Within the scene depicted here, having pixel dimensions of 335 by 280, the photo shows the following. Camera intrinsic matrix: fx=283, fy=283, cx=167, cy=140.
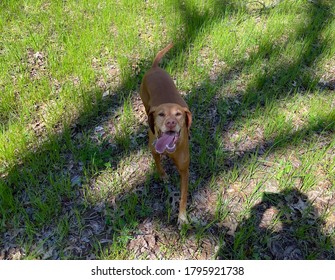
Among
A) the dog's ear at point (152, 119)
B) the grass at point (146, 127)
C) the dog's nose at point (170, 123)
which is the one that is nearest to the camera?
the dog's nose at point (170, 123)

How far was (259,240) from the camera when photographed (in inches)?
101

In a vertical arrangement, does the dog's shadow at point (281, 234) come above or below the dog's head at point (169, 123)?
below

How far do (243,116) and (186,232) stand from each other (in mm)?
1750

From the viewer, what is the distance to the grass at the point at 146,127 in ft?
8.46

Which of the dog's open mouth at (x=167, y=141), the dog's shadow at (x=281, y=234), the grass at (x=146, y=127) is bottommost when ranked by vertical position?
the dog's shadow at (x=281, y=234)

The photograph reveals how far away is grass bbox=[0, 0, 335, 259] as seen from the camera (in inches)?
102

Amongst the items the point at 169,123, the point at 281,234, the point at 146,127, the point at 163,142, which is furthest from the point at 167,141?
the point at 281,234

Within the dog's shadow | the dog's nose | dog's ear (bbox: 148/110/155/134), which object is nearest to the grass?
the dog's shadow

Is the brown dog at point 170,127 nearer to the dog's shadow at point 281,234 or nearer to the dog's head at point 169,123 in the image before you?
the dog's head at point 169,123

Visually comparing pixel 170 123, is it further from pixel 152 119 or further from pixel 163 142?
pixel 152 119

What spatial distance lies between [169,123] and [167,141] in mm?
154

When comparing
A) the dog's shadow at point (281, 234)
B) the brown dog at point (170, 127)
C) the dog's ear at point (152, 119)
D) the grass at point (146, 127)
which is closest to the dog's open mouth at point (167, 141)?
the brown dog at point (170, 127)
